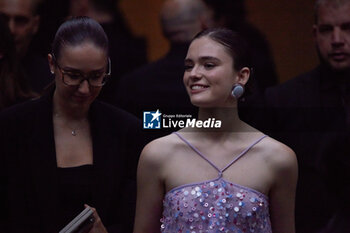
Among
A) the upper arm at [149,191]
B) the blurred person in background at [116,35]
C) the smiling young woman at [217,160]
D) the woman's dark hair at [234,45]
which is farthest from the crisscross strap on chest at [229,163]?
the blurred person in background at [116,35]

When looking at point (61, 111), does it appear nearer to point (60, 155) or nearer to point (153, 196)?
point (60, 155)

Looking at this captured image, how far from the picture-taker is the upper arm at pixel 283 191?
2.42 m

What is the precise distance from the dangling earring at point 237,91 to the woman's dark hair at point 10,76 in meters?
0.79

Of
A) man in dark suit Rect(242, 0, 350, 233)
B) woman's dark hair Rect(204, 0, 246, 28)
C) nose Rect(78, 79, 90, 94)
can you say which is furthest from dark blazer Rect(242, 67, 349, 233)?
nose Rect(78, 79, 90, 94)

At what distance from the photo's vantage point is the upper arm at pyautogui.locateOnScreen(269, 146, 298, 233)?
2416mm

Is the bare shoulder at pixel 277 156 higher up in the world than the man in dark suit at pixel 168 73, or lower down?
lower down

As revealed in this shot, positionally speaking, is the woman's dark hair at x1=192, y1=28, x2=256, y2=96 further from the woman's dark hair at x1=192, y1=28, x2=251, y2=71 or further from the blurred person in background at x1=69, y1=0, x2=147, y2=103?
the blurred person in background at x1=69, y1=0, x2=147, y2=103

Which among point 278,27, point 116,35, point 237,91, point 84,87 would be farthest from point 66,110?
point 278,27

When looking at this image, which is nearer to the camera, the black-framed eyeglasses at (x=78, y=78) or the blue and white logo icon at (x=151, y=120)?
the black-framed eyeglasses at (x=78, y=78)

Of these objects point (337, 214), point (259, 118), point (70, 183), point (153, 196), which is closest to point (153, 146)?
point (153, 196)

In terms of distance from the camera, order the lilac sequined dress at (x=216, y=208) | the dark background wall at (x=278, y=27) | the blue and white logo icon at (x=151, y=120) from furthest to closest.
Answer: the dark background wall at (x=278, y=27), the blue and white logo icon at (x=151, y=120), the lilac sequined dress at (x=216, y=208)

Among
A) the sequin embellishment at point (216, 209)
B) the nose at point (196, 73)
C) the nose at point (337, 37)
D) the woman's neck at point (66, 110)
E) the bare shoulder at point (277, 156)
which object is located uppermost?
the nose at point (337, 37)

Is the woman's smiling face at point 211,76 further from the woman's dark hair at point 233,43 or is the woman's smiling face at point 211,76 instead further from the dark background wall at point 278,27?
the dark background wall at point 278,27

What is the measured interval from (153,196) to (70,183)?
12.5 inches
